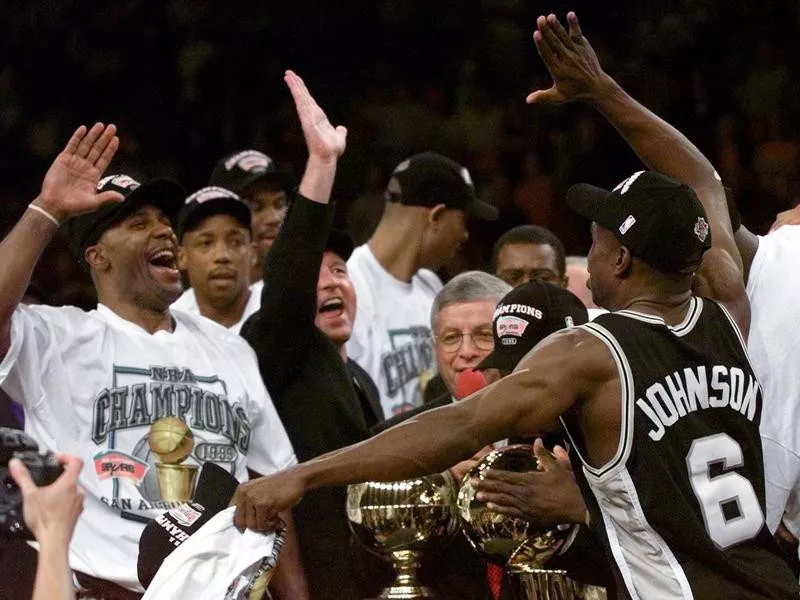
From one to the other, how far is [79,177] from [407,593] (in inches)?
52.4

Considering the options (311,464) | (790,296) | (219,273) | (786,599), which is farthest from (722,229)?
(219,273)

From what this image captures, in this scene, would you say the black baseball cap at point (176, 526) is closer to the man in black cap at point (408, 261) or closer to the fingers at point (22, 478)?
the fingers at point (22, 478)

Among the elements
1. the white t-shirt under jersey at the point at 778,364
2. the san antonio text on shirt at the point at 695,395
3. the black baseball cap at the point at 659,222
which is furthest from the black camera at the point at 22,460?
the white t-shirt under jersey at the point at 778,364

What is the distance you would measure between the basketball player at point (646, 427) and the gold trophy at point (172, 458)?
0.92 metres

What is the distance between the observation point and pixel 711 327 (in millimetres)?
2879

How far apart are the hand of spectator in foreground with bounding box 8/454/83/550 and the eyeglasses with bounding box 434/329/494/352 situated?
194 centimetres

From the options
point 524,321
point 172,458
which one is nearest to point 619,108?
point 524,321

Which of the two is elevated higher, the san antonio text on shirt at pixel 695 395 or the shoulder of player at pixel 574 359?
the shoulder of player at pixel 574 359

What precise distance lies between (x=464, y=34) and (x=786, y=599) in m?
6.28

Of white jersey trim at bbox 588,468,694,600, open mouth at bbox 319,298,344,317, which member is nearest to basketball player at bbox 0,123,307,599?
open mouth at bbox 319,298,344,317

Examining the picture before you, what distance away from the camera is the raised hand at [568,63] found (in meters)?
3.35

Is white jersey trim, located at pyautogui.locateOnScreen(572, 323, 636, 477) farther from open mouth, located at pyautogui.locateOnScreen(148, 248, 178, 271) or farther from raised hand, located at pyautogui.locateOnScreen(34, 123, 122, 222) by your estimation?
open mouth, located at pyautogui.locateOnScreen(148, 248, 178, 271)

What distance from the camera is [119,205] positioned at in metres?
3.94

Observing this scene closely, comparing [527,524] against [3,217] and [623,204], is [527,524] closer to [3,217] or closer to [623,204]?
[623,204]
